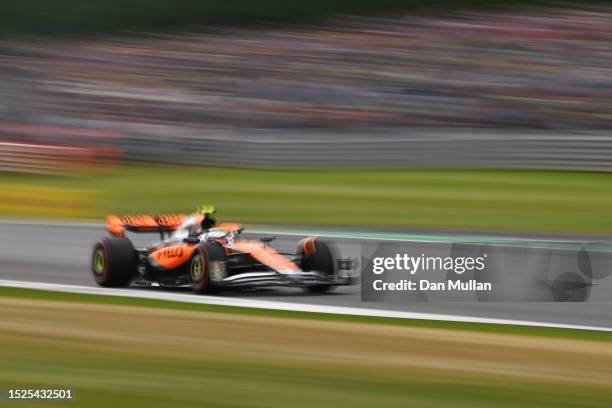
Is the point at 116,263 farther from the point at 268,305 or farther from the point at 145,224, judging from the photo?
the point at 268,305

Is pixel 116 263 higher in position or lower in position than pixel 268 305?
higher

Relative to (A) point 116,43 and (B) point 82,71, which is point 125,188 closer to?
(B) point 82,71

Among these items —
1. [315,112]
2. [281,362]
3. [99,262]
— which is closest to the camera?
[281,362]

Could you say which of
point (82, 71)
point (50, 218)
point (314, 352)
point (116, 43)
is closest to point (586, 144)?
point (50, 218)

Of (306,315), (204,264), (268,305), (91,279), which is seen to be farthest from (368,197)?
(306,315)

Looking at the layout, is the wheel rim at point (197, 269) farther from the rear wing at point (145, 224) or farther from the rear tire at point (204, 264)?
the rear wing at point (145, 224)

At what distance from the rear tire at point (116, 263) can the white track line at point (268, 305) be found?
159 mm

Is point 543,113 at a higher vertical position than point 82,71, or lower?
lower

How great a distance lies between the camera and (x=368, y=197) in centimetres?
1766

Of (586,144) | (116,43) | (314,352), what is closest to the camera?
(314,352)

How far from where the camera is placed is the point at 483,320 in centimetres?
→ 858

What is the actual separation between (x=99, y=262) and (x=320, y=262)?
2.14 metres

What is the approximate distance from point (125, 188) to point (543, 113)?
7.38 m

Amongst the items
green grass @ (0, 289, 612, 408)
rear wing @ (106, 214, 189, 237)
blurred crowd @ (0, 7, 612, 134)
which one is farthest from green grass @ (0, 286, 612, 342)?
blurred crowd @ (0, 7, 612, 134)
